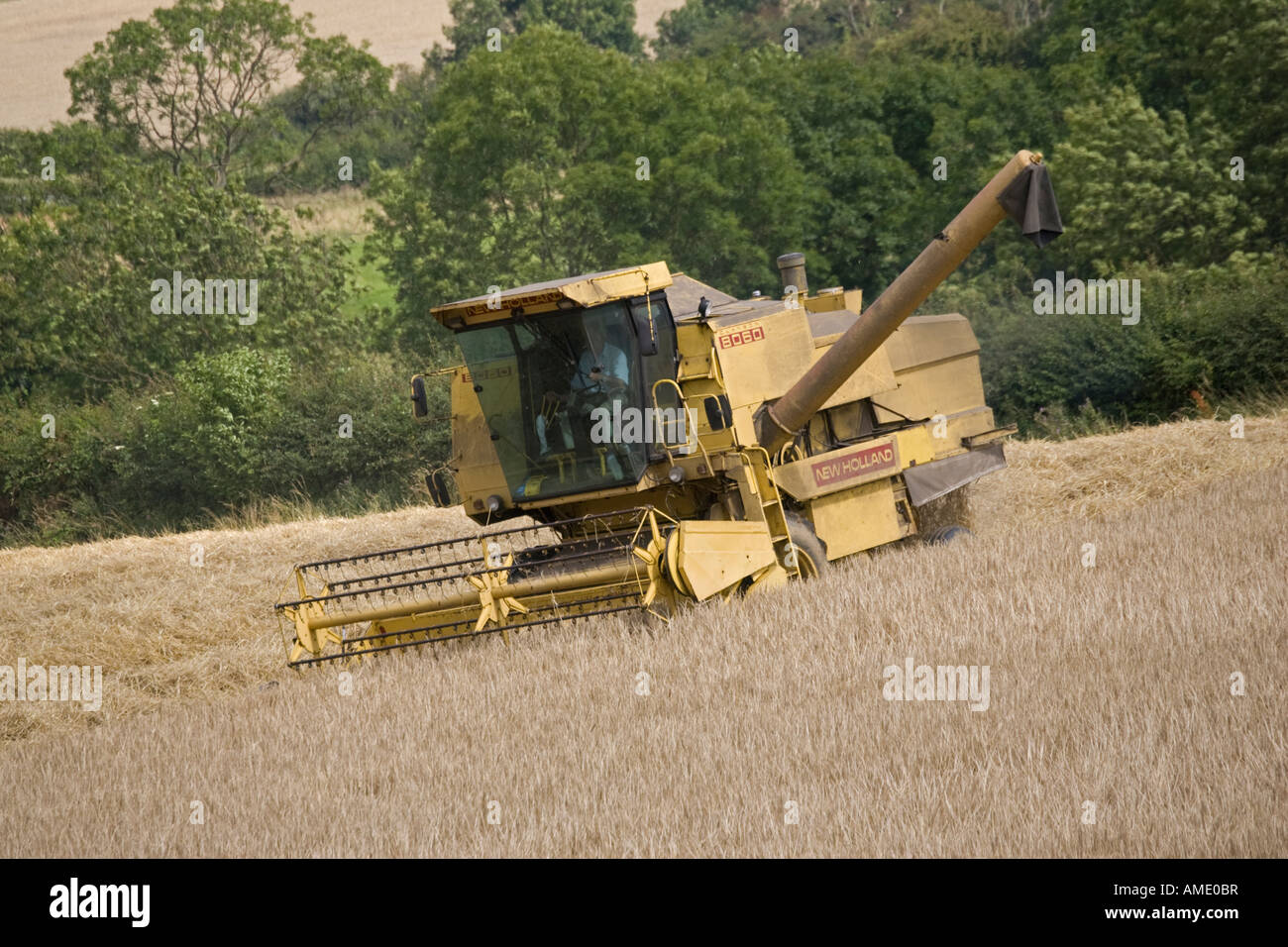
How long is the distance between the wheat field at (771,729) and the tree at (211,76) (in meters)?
29.8

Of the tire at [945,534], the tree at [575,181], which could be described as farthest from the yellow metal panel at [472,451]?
the tree at [575,181]

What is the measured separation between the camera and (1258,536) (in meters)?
9.40

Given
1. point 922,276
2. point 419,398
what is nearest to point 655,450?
point 419,398

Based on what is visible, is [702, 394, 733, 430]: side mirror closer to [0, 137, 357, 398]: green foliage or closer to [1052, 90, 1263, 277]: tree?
[1052, 90, 1263, 277]: tree

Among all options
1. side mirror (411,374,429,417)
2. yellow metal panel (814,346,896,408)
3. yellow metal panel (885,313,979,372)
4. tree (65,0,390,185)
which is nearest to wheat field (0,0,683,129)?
tree (65,0,390,185)

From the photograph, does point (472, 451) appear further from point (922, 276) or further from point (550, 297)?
point (922, 276)

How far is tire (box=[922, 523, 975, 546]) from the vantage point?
11461mm

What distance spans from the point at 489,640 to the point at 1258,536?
514cm

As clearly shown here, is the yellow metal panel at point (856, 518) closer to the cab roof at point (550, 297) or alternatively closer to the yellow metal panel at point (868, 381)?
the yellow metal panel at point (868, 381)

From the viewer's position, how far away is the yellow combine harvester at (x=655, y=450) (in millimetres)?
8883

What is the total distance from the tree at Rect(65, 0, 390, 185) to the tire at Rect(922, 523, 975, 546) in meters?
30.7

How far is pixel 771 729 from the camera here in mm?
6336

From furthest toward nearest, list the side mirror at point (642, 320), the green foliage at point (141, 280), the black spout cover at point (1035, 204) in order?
the green foliage at point (141, 280)
the side mirror at point (642, 320)
the black spout cover at point (1035, 204)

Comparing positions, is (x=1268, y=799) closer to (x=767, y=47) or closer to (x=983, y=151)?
(x=983, y=151)
